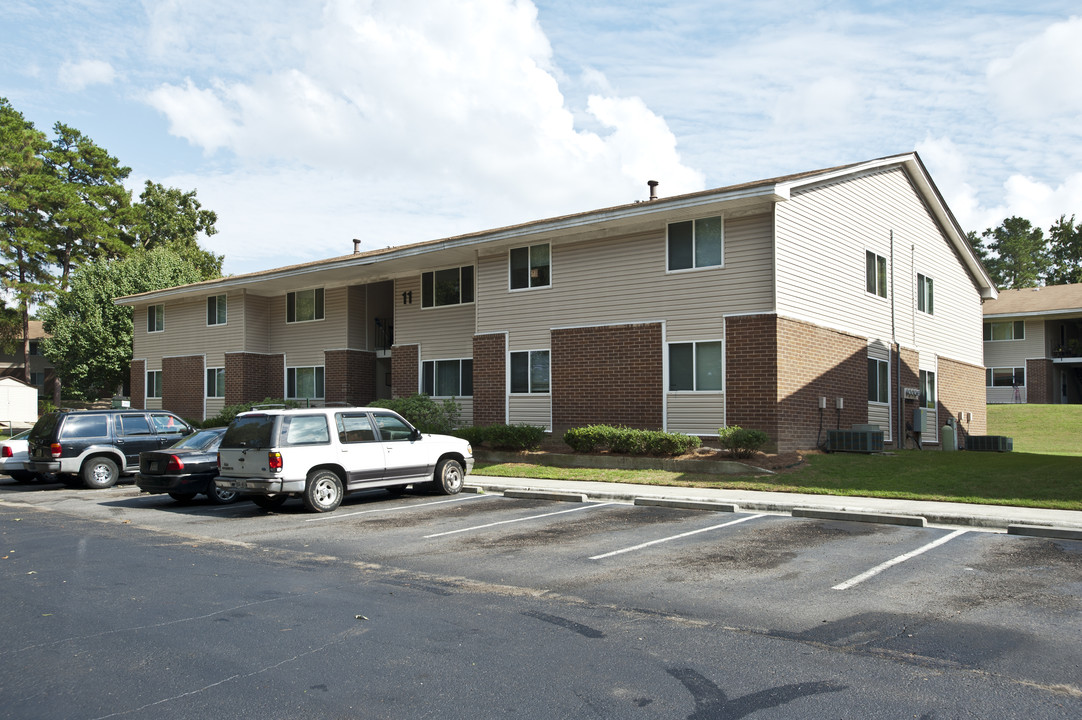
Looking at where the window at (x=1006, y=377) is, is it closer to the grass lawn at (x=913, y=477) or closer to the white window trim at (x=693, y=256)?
the grass lawn at (x=913, y=477)

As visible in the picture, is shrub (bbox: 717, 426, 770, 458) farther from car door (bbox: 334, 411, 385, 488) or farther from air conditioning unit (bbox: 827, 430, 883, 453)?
car door (bbox: 334, 411, 385, 488)

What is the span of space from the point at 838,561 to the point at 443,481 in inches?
321

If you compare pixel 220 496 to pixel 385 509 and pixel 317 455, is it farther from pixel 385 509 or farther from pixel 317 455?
pixel 385 509

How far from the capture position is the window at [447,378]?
2575 cm

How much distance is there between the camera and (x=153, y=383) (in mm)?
36375

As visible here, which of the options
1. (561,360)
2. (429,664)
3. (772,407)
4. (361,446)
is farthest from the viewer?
(561,360)

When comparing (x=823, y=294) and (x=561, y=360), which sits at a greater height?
(x=823, y=294)

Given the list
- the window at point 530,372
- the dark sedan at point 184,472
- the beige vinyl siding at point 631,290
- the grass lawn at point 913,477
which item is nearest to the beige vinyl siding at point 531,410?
the window at point 530,372

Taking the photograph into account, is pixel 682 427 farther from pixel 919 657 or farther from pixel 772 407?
pixel 919 657

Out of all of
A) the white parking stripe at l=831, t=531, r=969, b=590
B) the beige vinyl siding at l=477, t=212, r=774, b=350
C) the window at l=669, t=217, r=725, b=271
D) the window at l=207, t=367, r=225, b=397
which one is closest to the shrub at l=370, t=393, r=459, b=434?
the beige vinyl siding at l=477, t=212, r=774, b=350

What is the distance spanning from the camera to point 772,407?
18281mm

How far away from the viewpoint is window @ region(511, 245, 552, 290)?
2262cm

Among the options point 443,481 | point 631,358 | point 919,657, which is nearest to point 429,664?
point 919,657

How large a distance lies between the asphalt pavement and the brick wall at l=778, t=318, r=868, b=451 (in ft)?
14.3
